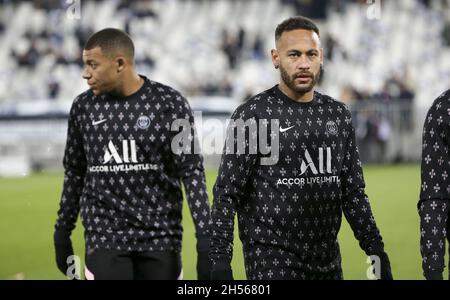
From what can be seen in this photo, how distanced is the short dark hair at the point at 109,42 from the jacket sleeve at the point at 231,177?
3.87ft

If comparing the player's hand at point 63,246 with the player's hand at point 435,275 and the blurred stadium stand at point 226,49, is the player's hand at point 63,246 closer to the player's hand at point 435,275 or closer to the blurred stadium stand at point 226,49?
the player's hand at point 435,275

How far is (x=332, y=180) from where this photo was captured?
4508mm

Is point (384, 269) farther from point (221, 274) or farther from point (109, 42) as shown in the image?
point (109, 42)

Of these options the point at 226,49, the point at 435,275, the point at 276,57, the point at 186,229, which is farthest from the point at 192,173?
the point at 226,49

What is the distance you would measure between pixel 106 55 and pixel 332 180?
163 centimetres

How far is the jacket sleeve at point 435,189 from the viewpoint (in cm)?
406

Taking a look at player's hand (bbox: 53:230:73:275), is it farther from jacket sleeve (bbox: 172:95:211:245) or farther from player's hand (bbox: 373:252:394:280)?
player's hand (bbox: 373:252:394:280)

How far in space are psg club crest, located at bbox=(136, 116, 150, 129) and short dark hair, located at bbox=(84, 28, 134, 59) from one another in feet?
1.31

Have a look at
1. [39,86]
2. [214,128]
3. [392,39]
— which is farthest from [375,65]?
[39,86]

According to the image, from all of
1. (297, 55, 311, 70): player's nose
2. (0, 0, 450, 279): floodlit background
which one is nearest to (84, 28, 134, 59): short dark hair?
(297, 55, 311, 70): player's nose

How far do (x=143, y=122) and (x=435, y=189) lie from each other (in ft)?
6.19

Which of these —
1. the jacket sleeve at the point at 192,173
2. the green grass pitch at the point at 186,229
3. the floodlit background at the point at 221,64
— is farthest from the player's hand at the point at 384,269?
the floodlit background at the point at 221,64

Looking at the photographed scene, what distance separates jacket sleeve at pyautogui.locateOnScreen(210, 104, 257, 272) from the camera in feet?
14.1

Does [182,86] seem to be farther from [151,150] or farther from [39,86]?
[151,150]
